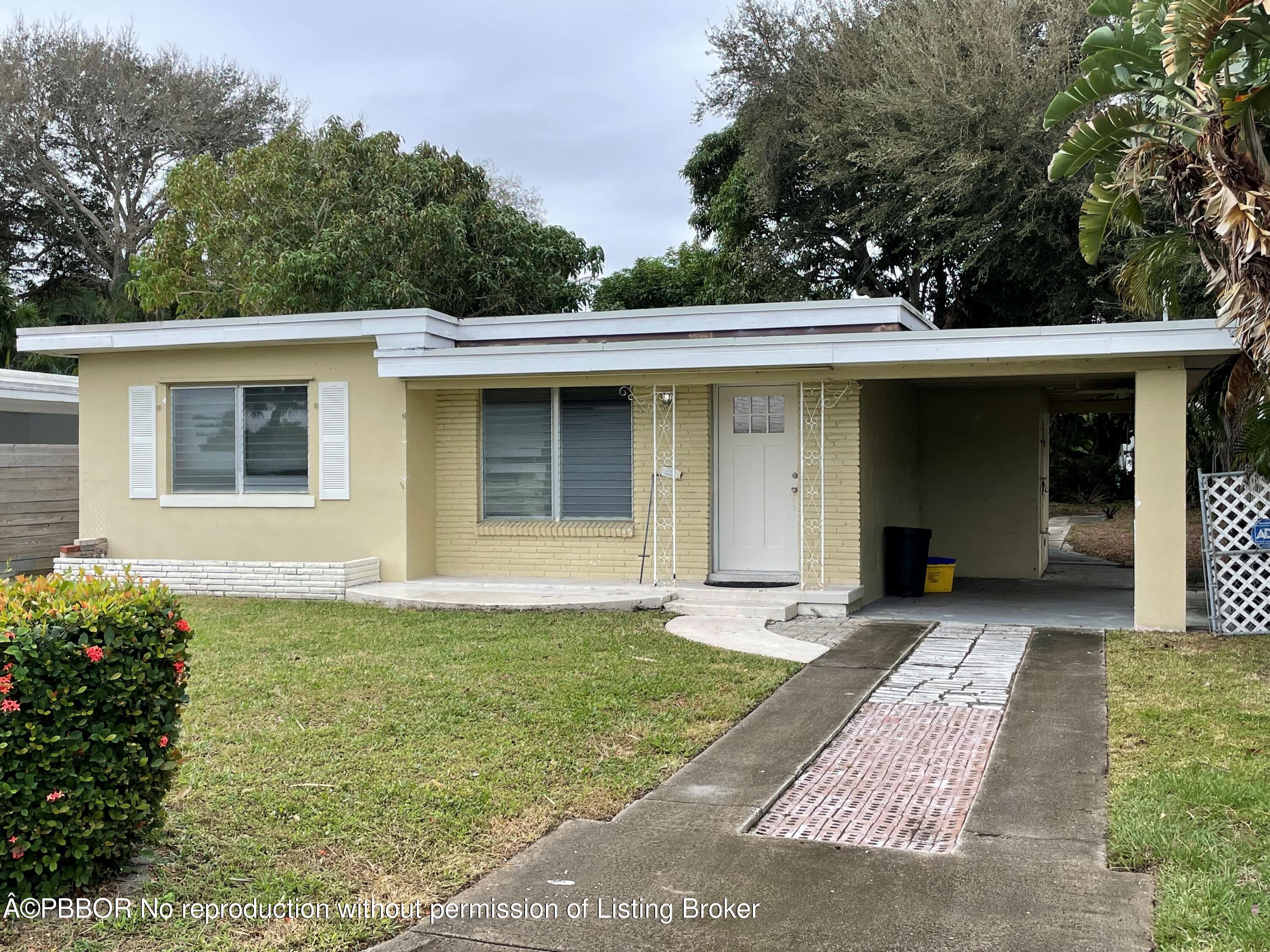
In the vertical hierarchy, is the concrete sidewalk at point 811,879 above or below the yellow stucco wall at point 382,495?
below

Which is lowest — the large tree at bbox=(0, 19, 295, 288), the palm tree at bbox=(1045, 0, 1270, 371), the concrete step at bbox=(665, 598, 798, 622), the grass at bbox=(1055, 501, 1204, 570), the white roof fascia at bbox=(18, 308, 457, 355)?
the concrete step at bbox=(665, 598, 798, 622)

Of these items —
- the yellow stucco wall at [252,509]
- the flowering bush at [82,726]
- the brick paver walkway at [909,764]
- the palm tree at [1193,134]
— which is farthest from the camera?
the yellow stucco wall at [252,509]

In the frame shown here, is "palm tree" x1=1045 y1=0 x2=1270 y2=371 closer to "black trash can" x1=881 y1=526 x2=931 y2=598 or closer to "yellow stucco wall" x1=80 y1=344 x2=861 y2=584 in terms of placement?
"yellow stucco wall" x1=80 y1=344 x2=861 y2=584

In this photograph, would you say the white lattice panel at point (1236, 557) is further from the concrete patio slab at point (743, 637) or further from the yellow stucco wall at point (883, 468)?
the concrete patio slab at point (743, 637)

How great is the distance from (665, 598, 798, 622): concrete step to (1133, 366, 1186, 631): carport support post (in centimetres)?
338

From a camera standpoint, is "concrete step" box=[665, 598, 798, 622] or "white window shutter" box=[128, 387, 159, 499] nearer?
"concrete step" box=[665, 598, 798, 622]

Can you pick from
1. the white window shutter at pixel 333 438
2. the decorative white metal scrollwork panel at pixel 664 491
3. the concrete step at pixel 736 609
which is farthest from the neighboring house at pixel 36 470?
the concrete step at pixel 736 609

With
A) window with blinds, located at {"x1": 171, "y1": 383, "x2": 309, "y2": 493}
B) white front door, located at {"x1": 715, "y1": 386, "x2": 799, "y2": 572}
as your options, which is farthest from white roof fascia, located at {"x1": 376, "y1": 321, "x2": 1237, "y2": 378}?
window with blinds, located at {"x1": 171, "y1": 383, "x2": 309, "y2": 493}

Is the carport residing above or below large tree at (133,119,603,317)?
below

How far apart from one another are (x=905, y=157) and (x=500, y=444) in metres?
9.59

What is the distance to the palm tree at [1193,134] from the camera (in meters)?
7.84

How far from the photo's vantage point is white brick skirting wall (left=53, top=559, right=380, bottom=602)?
498 inches

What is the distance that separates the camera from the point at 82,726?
4184 millimetres

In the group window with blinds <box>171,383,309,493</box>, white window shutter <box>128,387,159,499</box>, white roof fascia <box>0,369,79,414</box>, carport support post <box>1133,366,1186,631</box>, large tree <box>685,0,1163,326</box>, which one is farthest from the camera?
large tree <box>685,0,1163,326</box>
